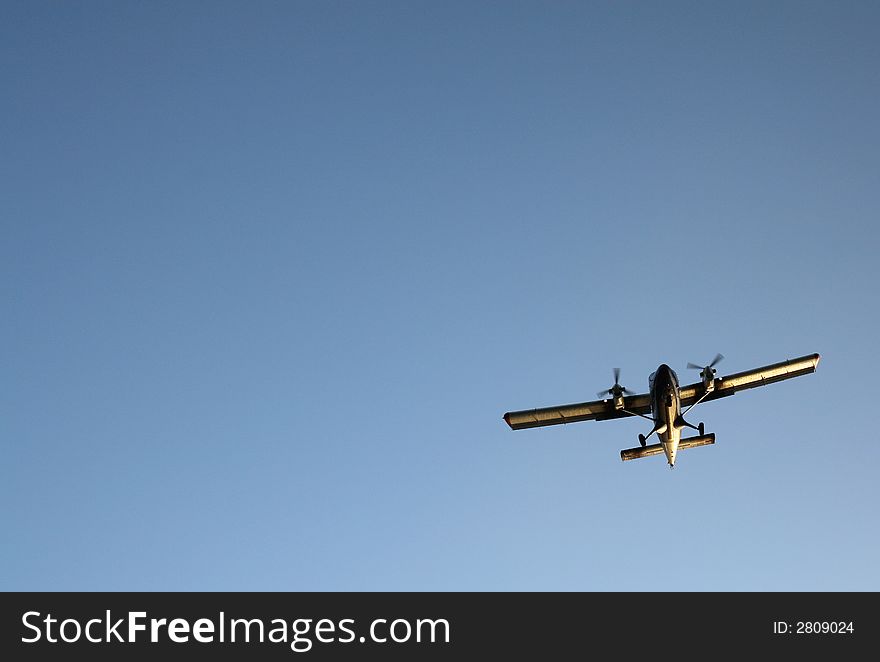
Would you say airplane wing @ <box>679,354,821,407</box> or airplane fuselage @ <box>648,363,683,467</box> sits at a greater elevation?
airplane wing @ <box>679,354,821,407</box>

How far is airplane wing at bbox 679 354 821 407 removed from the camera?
6306cm

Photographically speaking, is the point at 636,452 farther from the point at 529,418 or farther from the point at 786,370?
the point at 786,370

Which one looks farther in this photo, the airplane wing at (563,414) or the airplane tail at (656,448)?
the airplane wing at (563,414)

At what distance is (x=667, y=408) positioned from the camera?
58719 mm

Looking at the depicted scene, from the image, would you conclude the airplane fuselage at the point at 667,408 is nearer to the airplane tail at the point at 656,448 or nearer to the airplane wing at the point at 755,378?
the airplane tail at the point at 656,448

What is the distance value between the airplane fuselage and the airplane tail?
21.1 inches

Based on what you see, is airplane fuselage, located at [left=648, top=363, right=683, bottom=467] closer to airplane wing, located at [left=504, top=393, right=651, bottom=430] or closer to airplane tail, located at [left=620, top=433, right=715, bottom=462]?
airplane tail, located at [left=620, top=433, right=715, bottom=462]

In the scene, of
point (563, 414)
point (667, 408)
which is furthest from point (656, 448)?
point (563, 414)

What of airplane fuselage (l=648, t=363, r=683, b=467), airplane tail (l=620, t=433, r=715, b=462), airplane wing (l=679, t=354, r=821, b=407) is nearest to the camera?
airplane fuselage (l=648, t=363, r=683, b=467)

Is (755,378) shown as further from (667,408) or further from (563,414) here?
(563,414)

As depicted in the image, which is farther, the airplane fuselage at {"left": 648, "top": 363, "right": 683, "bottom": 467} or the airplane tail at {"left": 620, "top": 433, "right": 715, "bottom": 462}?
the airplane tail at {"left": 620, "top": 433, "right": 715, "bottom": 462}

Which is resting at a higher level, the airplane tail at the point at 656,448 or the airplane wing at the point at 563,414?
the airplane wing at the point at 563,414

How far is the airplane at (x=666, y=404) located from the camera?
59.0 m
